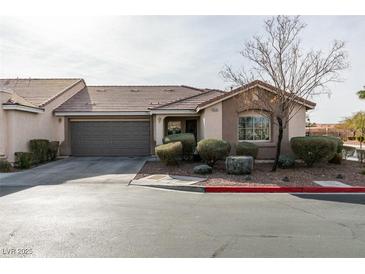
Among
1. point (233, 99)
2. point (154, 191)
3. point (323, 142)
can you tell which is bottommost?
point (154, 191)

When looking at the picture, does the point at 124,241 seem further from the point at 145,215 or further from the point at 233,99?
the point at 233,99

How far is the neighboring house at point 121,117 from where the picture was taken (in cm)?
1512

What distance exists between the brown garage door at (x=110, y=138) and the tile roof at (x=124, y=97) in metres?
0.98

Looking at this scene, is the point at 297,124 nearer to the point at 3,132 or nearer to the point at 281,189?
the point at 281,189

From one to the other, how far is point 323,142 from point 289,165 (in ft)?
5.40

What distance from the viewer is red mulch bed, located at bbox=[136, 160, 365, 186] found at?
10461 mm

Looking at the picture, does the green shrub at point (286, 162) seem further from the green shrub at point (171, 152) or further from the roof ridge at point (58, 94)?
the roof ridge at point (58, 94)

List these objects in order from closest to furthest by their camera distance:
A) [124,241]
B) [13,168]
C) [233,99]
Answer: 1. [124,241]
2. [13,168]
3. [233,99]

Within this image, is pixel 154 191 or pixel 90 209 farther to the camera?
pixel 154 191

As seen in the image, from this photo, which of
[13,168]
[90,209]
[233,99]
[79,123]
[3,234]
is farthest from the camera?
[79,123]

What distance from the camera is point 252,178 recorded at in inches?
435

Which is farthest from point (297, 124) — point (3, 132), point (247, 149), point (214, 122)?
point (3, 132)

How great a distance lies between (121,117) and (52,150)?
4.55 meters

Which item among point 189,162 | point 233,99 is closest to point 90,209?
point 189,162
